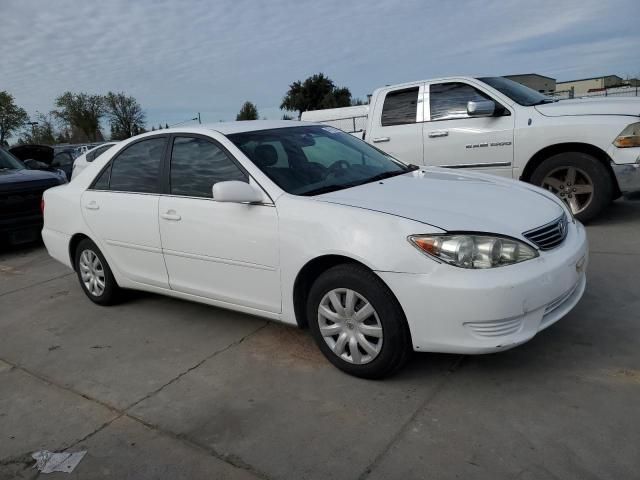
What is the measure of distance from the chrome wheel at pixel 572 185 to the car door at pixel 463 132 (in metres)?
0.48

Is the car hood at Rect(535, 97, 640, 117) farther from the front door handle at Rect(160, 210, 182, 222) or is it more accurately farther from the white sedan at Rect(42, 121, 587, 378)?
the front door handle at Rect(160, 210, 182, 222)

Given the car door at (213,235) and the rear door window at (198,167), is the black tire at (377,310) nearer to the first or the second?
the car door at (213,235)

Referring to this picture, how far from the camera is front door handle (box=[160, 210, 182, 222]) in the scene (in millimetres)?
3924

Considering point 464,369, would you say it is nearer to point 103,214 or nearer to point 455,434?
point 455,434

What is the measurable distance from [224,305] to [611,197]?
4430mm

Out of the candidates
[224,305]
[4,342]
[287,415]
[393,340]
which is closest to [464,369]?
[393,340]

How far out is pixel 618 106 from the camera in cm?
581

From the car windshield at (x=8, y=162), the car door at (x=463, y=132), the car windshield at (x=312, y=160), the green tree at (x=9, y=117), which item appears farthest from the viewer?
the green tree at (x=9, y=117)

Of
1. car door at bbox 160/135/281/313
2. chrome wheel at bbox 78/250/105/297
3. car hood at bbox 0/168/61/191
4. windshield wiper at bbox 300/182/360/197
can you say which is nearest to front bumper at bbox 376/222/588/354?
windshield wiper at bbox 300/182/360/197

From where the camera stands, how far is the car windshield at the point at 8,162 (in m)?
8.87

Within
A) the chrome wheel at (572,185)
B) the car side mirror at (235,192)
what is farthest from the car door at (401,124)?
the car side mirror at (235,192)

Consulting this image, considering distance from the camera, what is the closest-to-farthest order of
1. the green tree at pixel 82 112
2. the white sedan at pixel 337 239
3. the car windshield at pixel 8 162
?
the white sedan at pixel 337 239 → the car windshield at pixel 8 162 → the green tree at pixel 82 112

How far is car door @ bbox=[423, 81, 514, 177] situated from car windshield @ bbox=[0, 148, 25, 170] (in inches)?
259

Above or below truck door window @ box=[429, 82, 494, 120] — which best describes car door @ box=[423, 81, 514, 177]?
below
